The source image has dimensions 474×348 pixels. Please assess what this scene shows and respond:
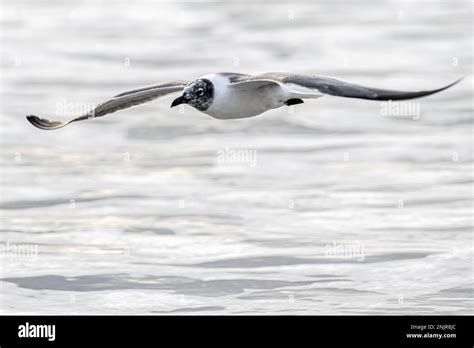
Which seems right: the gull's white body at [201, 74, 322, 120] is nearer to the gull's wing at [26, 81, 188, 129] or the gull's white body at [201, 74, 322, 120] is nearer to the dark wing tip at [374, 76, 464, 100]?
the gull's wing at [26, 81, 188, 129]

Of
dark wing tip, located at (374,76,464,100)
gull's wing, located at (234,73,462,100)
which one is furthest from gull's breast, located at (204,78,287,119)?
dark wing tip, located at (374,76,464,100)

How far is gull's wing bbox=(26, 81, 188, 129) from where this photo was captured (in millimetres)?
22188

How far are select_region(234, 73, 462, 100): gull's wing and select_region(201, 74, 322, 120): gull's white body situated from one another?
0.66 metres

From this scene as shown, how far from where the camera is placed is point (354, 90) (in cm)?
1842

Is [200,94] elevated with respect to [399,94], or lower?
elevated

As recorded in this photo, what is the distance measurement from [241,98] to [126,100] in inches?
98.6

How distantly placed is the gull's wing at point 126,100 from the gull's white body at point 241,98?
4.70 ft

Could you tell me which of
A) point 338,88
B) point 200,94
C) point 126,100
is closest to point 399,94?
point 338,88

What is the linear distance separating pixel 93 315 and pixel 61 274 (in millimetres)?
2986

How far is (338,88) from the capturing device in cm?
1862

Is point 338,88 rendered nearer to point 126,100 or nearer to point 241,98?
point 241,98

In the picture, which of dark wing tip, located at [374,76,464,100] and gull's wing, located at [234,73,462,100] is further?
gull's wing, located at [234,73,462,100]

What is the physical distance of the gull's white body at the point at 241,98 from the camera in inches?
821

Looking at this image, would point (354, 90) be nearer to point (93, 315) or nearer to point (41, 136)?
point (93, 315)
